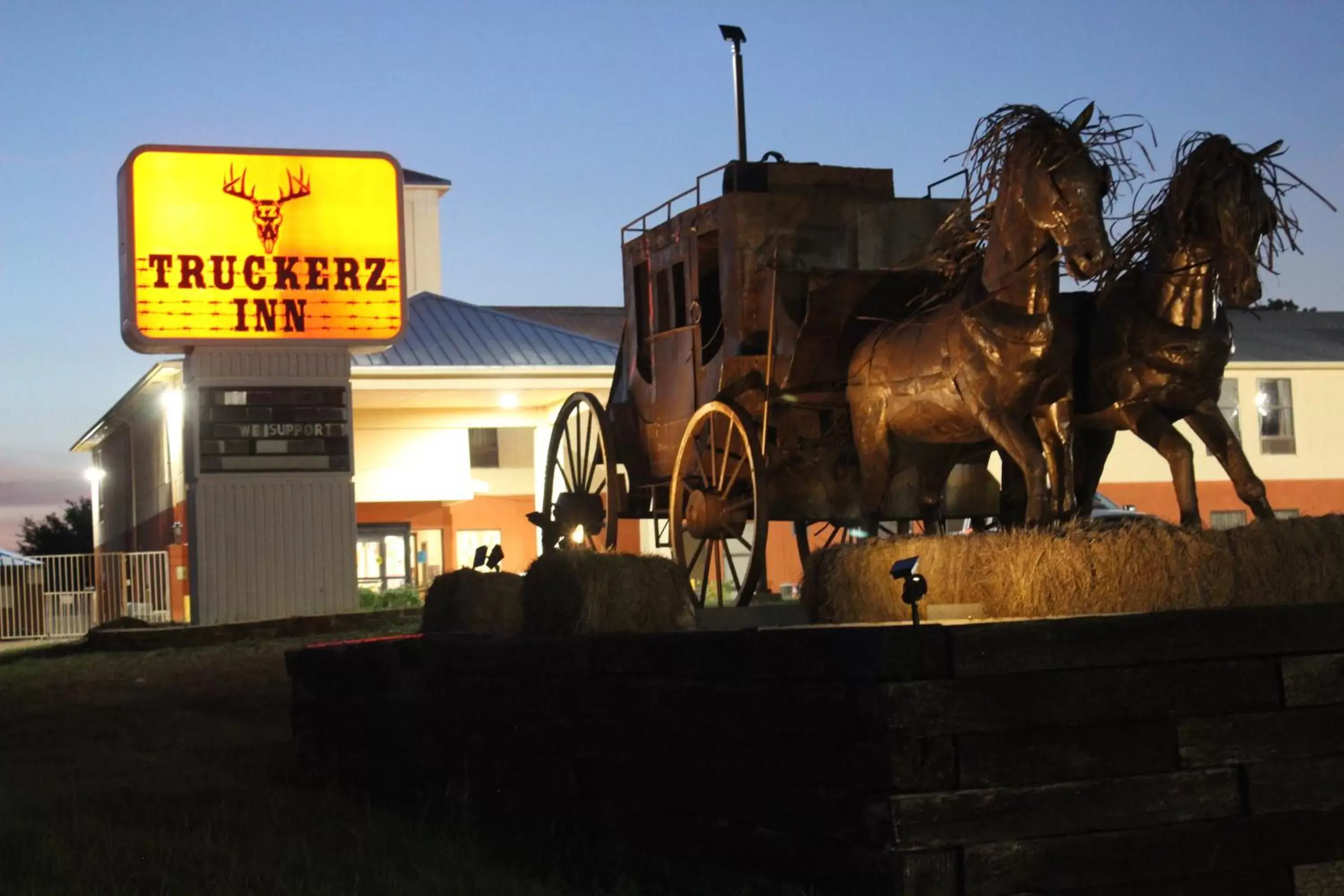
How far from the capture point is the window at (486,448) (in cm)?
3859

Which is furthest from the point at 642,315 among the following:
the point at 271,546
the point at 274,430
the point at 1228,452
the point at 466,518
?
the point at 466,518

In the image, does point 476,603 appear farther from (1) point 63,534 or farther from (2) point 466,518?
(1) point 63,534

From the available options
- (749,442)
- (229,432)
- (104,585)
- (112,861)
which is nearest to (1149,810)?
(112,861)

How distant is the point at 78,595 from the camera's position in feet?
110

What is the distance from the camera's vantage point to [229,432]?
21.2 m

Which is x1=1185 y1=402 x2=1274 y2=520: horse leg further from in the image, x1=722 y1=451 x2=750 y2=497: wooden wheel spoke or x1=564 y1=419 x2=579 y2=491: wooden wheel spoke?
x1=564 y1=419 x2=579 y2=491: wooden wheel spoke

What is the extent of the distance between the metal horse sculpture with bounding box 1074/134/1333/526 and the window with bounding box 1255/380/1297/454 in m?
30.3

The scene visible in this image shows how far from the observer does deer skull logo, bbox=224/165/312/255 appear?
2152 cm

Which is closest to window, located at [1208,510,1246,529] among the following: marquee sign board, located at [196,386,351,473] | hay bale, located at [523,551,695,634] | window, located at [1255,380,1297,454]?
window, located at [1255,380,1297,454]

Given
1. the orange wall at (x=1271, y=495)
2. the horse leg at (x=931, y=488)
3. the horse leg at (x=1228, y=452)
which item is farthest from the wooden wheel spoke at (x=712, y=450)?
the orange wall at (x=1271, y=495)

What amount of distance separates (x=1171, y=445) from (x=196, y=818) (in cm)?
515

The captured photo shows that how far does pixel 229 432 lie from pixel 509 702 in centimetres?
1417

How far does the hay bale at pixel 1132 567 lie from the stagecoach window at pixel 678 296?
5278 millimetres

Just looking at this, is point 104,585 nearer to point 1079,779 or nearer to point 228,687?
point 228,687
